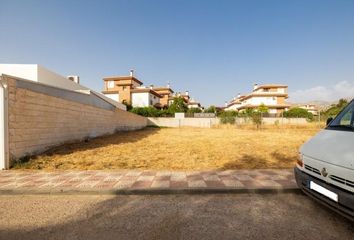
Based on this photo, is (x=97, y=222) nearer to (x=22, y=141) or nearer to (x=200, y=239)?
(x=200, y=239)

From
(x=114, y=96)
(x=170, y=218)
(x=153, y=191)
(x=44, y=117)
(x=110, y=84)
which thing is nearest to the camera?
(x=170, y=218)

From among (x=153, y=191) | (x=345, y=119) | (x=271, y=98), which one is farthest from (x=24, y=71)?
(x=271, y=98)

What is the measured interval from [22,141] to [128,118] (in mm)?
15434

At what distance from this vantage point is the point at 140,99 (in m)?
47.4

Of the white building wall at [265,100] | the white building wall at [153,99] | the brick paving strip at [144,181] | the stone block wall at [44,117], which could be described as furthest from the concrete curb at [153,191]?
the white building wall at [265,100]

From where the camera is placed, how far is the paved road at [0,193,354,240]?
9.02 ft

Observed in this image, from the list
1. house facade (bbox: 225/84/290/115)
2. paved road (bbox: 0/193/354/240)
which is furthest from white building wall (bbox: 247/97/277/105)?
paved road (bbox: 0/193/354/240)

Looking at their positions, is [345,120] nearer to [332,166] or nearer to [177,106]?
[332,166]

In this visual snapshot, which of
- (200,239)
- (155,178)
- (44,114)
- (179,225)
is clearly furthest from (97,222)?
(44,114)

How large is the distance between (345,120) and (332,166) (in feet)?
4.58

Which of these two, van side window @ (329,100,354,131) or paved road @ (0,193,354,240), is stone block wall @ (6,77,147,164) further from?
van side window @ (329,100,354,131)

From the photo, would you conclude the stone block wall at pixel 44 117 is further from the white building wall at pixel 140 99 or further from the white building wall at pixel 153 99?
the white building wall at pixel 153 99

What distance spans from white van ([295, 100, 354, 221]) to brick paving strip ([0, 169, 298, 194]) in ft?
3.93

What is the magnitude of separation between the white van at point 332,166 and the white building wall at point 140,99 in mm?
44086
